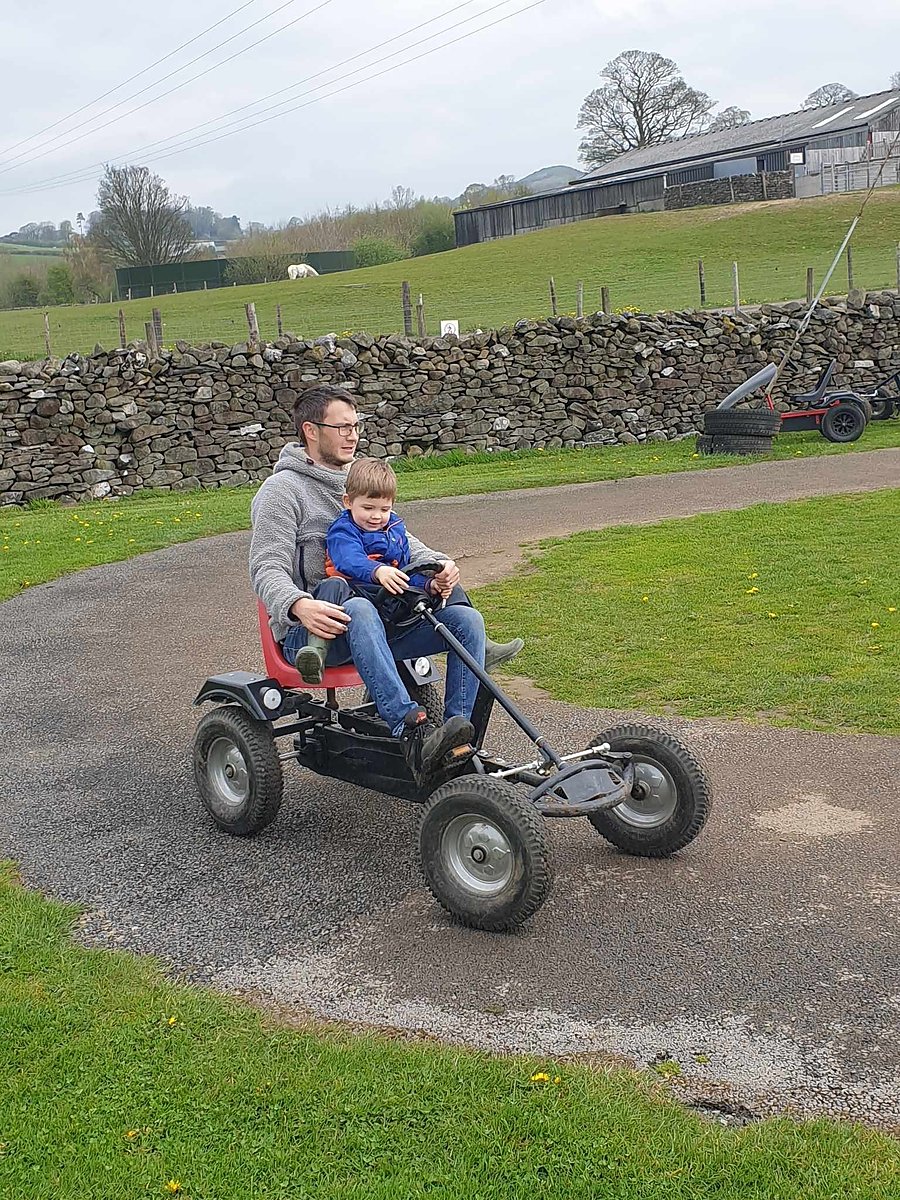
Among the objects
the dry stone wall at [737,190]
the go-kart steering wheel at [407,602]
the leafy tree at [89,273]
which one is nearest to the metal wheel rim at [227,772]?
the go-kart steering wheel at [407,602]

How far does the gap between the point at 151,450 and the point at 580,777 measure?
1421 cm

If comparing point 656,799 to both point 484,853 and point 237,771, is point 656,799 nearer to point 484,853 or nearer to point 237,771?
point 484,853

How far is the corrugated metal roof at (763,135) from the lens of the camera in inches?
2424

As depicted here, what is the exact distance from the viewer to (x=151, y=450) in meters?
17.4

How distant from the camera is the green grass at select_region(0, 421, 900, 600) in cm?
1197

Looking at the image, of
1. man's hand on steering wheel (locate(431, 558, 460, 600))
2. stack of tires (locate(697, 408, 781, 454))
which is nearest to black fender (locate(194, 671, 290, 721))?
man's hand on steering wheel (locate(431, 558, 460, 600))

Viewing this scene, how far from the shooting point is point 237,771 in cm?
496

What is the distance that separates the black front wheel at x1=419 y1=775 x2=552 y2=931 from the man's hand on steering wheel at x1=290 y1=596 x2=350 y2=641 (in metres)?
0.80

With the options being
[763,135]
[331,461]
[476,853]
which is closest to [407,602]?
[331,461]

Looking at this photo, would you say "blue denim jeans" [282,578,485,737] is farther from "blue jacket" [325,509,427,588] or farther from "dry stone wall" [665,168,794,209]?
"dry stone wall" [665,168,794,209]

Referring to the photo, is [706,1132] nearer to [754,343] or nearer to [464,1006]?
[464,1006]

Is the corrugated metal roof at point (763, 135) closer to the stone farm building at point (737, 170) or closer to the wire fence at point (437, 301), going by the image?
the stone farm building at point (737, 170)

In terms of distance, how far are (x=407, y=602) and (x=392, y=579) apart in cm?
17

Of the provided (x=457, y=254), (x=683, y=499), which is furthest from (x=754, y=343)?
(x=457, y=254)
